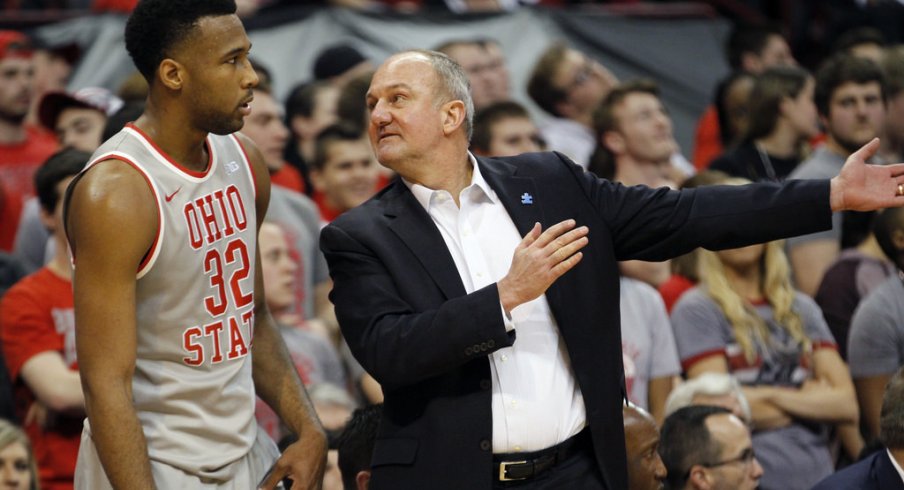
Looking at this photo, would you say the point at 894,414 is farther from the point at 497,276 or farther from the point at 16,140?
the point at 16,140

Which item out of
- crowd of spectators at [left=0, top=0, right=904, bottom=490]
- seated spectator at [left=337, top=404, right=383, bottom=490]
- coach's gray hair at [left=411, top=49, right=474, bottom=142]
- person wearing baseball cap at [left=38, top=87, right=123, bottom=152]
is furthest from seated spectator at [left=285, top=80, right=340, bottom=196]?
coach's gray hair at [left=411, top=49, right=474, bottom=142]

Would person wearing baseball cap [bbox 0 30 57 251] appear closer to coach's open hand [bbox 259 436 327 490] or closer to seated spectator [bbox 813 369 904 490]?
coach's open hand [bbox 259 436 327 490]

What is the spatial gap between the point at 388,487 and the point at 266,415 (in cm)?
201

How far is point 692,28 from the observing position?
33.2 feet

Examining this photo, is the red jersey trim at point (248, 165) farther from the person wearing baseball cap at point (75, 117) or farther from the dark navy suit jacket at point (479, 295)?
the person wearing baseball cap at point (75, 117)

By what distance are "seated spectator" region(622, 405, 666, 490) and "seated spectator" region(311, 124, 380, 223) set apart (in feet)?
9.13

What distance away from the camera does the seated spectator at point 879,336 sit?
5625 millimetres

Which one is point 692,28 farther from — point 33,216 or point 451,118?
point 451,118

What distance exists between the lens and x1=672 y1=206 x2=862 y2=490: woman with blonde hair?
5578 mm

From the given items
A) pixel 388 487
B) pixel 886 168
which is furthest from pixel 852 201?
pixel 388 487

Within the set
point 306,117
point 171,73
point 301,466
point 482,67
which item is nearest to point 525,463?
point 301,466

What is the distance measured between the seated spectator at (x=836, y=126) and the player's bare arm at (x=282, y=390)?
143 inches

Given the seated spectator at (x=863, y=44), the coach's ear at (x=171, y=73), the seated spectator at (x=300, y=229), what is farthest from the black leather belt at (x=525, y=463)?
the seated spectator at (x=863, y=44)

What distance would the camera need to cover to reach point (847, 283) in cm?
613
